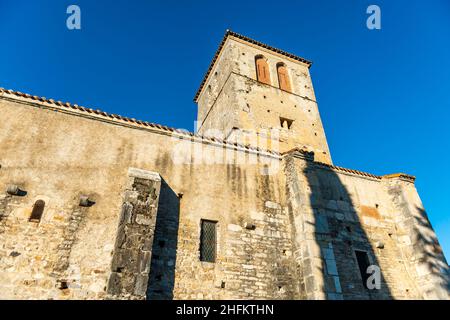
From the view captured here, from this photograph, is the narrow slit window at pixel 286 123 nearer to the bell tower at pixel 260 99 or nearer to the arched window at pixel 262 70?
the bell tower at pixel 260 99

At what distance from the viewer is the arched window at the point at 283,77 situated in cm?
1770

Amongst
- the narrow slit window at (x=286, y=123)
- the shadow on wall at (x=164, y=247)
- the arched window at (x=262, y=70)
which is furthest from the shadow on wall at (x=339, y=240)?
the arched window at (x=262, y=70)

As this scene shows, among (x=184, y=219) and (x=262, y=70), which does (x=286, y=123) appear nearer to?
(x=262, y=70)

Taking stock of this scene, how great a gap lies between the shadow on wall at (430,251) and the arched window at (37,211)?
37.1 ft

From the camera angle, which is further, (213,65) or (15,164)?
(213,65)

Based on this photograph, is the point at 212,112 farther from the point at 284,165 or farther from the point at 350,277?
the point at 350,277

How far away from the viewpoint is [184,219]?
805 cm

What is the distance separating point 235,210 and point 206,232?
3.79ft

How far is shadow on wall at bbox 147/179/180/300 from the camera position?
6.87 meters

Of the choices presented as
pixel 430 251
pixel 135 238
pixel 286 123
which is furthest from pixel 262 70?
pixel 135 238

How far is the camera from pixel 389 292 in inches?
364

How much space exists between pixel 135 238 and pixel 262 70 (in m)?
13.9
